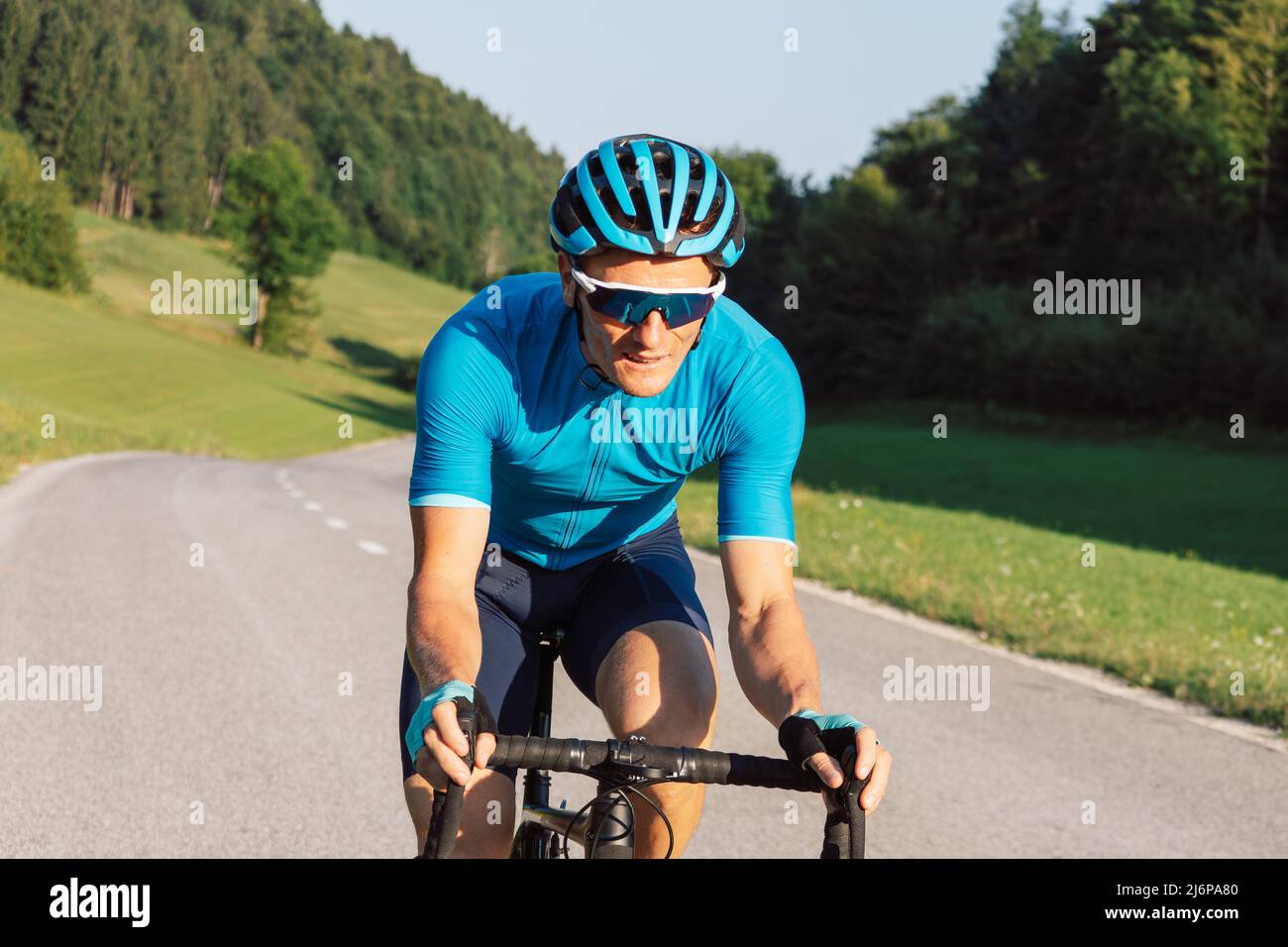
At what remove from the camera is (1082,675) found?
31.3ft

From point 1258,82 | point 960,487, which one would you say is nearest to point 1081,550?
point 960,487

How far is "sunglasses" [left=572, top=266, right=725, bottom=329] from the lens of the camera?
9.42 ft

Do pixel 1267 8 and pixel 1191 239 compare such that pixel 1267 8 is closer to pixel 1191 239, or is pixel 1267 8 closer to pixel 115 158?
pixel 1191 239

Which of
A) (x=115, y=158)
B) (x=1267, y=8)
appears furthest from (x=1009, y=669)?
(x=115, y=158)

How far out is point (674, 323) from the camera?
2914 mm

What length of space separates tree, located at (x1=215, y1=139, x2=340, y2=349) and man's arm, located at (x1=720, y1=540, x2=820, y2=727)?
88.0m

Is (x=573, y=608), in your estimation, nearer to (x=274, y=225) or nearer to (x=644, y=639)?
(x=644, y=639)

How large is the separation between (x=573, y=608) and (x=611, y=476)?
1.66ft

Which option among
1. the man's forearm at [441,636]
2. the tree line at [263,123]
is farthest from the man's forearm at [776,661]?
the tree line at [263,123]

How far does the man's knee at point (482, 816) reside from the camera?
117 inches

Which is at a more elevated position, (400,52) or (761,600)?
(400,52)

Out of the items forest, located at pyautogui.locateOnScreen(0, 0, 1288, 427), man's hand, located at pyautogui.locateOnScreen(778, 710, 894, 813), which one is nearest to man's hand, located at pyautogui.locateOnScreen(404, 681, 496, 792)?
man's hand, located at pyautogui.locateOnScreen(778, 710, 894, 813)
